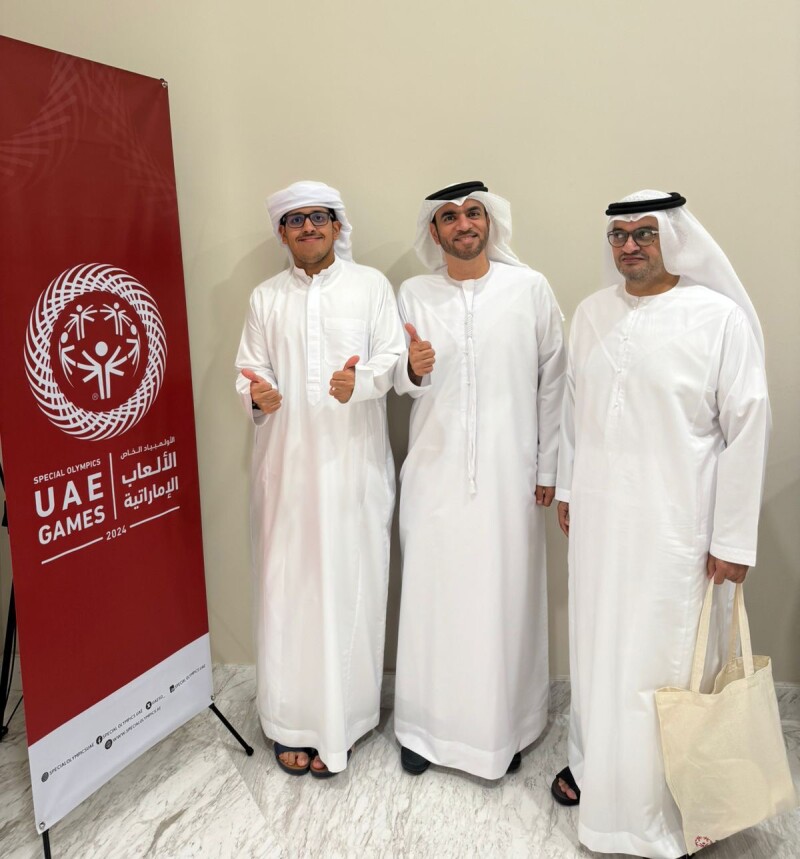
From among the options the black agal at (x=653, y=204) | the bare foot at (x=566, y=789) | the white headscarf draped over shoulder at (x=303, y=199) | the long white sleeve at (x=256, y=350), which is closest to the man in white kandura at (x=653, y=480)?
the black agal at (x=653, y=204)

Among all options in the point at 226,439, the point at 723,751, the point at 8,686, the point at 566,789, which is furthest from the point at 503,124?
the point at 8,686

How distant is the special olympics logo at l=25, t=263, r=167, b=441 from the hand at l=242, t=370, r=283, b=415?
1.11 ft

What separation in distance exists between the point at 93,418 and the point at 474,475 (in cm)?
117

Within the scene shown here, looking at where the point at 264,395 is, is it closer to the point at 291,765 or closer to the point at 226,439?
the point at 226,439

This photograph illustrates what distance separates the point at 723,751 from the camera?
1870mm

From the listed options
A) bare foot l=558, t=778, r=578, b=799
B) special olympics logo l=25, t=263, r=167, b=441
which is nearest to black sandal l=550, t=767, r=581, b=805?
bare foot l=558, t=778, r=578, b=799

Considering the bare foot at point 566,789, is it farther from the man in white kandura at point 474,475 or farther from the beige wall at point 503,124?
the beige wall at point 503,124

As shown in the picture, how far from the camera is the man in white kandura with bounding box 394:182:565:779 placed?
229 centimetres

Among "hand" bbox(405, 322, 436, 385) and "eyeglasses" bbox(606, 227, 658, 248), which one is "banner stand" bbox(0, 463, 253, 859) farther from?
"eyeglasses" bbox(606, 227, 658, 248)

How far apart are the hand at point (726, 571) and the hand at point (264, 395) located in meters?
1.33

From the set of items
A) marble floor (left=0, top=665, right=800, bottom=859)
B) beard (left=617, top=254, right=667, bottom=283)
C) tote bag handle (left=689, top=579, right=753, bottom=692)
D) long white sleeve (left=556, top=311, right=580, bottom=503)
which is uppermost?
beard (left=617, top=254, right=667, bottom=283)

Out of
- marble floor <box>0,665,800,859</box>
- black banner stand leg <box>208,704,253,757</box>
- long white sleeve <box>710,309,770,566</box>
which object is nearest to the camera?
long white sleeve <box>710,309,770,566</box>

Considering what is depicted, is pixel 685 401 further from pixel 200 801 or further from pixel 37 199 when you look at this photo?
pixel 200 801

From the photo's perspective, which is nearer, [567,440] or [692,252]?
[692,252]
